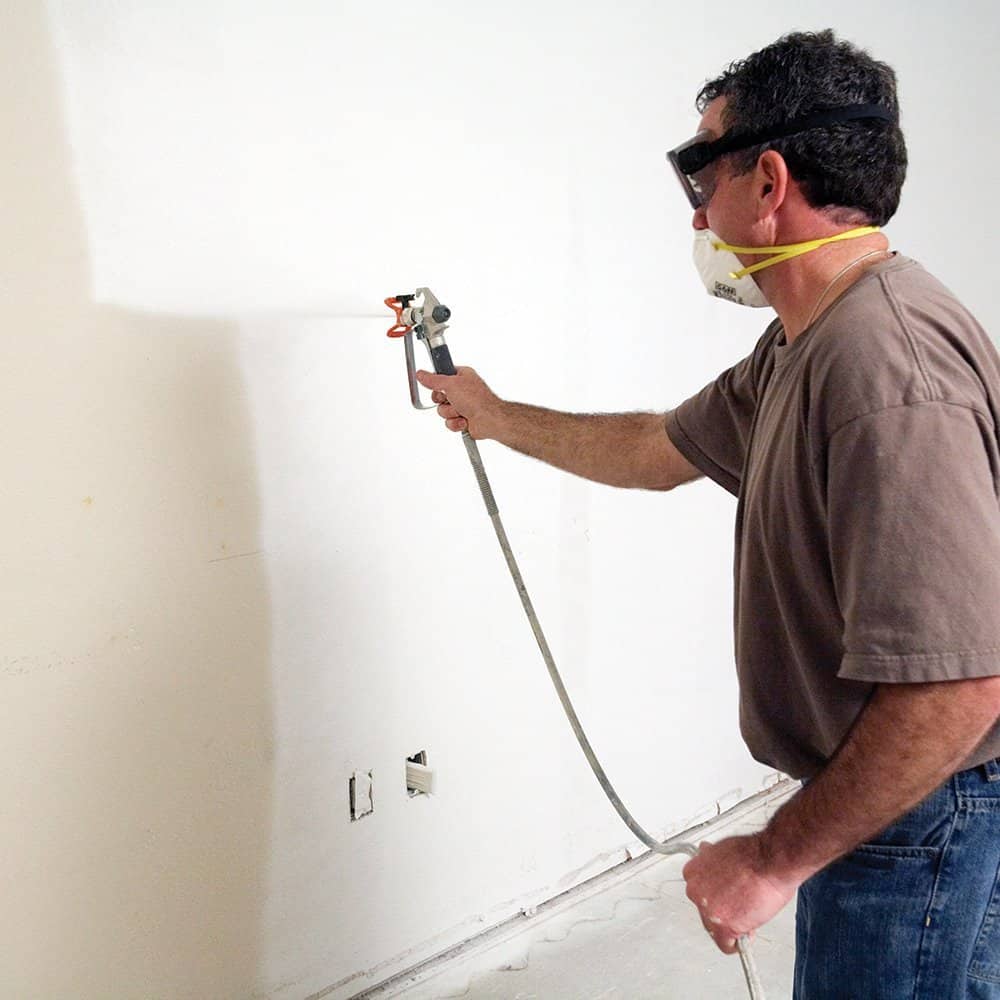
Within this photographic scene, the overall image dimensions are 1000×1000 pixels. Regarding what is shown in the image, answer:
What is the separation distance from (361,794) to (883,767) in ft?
3.54

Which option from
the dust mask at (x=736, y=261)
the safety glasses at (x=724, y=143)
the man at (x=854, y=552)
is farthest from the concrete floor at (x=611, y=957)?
the safety glasses at (x=724, y=143)

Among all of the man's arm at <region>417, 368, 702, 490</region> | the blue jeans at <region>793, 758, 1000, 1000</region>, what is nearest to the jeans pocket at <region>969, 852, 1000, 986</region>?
the blue jeans at <region>793, 758, 1000, 1000</region>

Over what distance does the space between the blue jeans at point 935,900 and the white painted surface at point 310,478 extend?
956 millimetres

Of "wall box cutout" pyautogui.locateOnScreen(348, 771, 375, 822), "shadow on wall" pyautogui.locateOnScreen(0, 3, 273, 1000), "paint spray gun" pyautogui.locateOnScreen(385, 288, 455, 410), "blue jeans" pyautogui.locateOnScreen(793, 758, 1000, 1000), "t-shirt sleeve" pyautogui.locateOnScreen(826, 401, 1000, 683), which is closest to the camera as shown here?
"t-shirt sleeve" pyautogui.locateOnScreen(826, 401, 1000, 683)

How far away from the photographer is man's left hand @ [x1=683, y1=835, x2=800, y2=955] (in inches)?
40.0

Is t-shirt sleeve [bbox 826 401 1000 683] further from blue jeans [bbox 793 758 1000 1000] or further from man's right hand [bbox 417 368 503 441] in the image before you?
man's right hand [bbox 417 368 503 441]

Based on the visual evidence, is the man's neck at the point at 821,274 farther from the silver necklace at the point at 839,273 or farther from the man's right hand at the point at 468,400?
the man's right hand at the point at 468,400

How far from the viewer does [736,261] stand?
129 cm

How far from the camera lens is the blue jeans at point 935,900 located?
107 cm

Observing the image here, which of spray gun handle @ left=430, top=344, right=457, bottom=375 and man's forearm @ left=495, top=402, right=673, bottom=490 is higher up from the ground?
spray gun handle @ left=430, top=344, right=457, bottom=375

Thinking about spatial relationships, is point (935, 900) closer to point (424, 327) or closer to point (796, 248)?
point (796, 248)

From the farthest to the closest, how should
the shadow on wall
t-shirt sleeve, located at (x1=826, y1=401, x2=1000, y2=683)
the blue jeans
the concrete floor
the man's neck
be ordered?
the concrete floor, the shadow on wall, the man's neck, the blue jeans, t-shirt sleeve, located at (x1=826, y1=401, x2=1000, y2=683)

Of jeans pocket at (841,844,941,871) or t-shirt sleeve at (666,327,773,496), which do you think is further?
t-shirt sleeve at (666,327,773,496)

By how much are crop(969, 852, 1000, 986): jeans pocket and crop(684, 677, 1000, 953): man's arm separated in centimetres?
21
